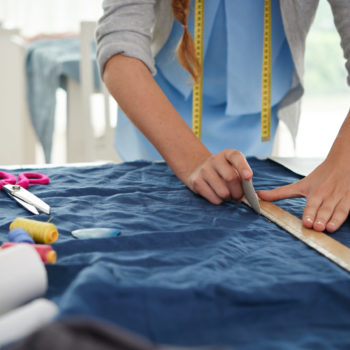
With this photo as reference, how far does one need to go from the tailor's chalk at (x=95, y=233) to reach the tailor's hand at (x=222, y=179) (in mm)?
217

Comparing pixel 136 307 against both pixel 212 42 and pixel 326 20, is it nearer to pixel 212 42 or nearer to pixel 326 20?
pixel 212 42

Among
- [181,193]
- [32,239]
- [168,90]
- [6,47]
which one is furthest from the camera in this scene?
[6,47]

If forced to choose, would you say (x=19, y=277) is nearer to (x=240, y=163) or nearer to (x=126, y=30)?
(x=240, y=163)

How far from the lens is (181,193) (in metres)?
0.93

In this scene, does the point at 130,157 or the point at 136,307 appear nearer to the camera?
Result: the point at 136,307

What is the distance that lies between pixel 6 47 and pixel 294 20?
163 cm

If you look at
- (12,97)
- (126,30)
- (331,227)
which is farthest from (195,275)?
(12,97)

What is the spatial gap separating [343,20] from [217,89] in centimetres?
36

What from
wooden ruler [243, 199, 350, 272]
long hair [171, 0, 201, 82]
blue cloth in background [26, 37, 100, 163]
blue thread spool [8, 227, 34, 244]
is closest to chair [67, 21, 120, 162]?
blue cloth in background [26, 37, 100, 163]

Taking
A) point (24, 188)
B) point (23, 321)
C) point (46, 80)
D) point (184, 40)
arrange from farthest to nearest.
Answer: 1. point (46, 80)
2. point (184, 40)
3. point (24, 188)
4. point (23, 321)

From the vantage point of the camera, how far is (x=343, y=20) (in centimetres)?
105

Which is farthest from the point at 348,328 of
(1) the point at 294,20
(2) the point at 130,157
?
(2) the point at 130,157

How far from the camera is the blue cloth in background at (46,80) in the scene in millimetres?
2625

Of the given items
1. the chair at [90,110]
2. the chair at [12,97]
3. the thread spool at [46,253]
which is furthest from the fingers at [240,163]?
the chair at [12,97]
